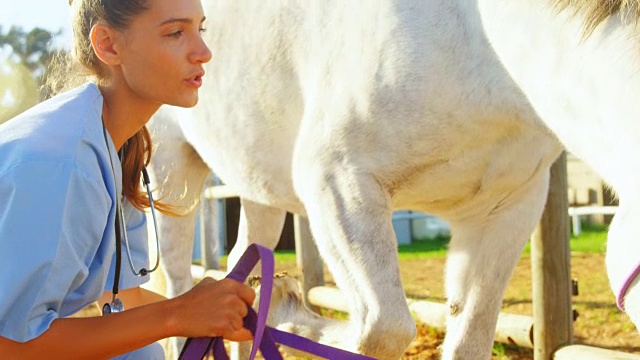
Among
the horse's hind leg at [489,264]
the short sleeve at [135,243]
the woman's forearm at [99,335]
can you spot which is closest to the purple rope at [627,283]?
the woman's forearm at [99,335]

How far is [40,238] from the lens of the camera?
3.93 ft

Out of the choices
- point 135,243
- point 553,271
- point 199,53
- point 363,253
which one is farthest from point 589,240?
point 199,53

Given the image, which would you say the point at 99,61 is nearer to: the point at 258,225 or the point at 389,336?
the point at 389,336

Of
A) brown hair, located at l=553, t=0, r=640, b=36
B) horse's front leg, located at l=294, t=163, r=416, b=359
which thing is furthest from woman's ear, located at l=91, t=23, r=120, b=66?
horse's front leg, located at l=294, t=163, r=416, b=359

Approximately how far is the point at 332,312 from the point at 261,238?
4.20 ft

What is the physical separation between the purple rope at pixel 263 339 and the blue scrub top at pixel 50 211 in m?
0.20

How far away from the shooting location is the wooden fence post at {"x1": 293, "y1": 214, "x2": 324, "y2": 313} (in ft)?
16.6

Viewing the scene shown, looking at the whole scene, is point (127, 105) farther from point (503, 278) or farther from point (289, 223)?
point (289, 223)

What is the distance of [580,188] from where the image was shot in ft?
37.1

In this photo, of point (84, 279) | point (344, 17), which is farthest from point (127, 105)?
point (344, 17)

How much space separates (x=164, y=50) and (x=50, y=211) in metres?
0.37

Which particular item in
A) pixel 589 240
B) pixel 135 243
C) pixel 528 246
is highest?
pixel 135 243

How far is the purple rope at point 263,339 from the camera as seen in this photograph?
1.27m

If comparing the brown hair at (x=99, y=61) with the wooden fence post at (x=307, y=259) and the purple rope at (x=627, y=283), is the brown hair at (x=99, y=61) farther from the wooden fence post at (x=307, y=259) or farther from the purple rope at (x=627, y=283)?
the wooden fence post at (x=307, y=259)
